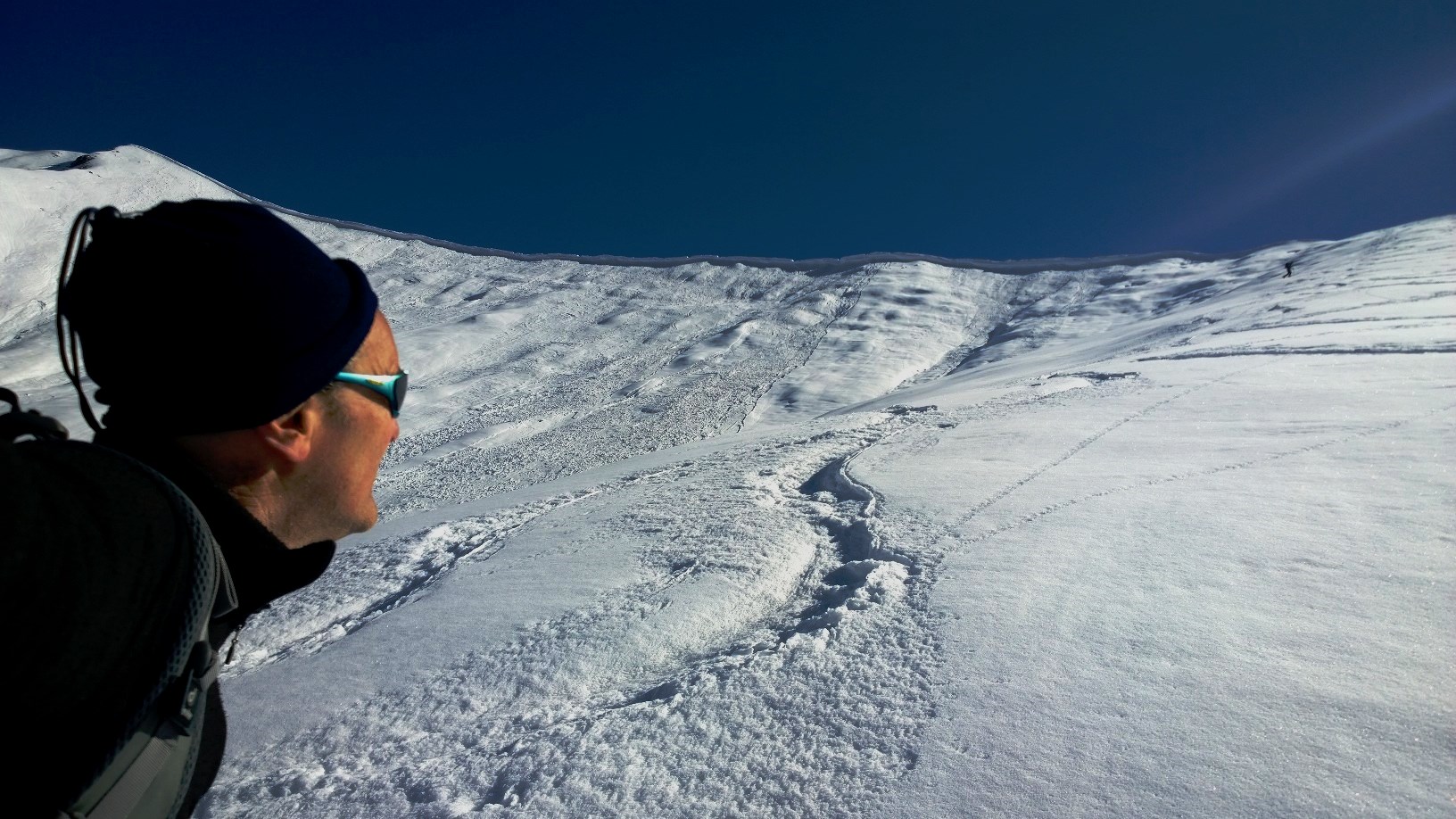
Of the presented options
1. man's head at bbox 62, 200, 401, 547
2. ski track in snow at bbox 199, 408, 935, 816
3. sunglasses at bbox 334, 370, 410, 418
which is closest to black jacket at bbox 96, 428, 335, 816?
man's head at bbox 62, 200, 401, 547

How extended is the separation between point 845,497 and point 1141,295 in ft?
41.5

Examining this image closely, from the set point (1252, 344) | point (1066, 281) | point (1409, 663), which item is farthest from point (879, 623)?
point (1066, 281)

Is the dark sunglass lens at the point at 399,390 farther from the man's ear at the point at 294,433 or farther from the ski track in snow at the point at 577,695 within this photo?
the ski track in snow at the point at 577,695

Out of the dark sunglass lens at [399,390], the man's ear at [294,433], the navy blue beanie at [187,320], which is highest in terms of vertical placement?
the navy blue beanie at [187,320]

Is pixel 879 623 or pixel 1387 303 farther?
pixel 1387 303

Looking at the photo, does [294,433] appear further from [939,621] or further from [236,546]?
[939,621]

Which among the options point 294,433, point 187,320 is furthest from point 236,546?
point 187,320

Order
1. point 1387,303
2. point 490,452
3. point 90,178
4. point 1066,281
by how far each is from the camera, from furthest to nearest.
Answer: point 90,178
point 1066,281
point 490,452
point 1387,303

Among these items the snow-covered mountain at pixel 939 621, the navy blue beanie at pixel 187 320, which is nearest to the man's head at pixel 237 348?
the navy blue beanie at pixel 187 320

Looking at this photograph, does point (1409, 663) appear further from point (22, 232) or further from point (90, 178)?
point (90, 178)

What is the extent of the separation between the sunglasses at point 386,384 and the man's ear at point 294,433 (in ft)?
0.15

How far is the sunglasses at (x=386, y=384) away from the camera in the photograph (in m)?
0.95

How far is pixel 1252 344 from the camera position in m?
6.84

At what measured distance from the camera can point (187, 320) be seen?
80 cm
